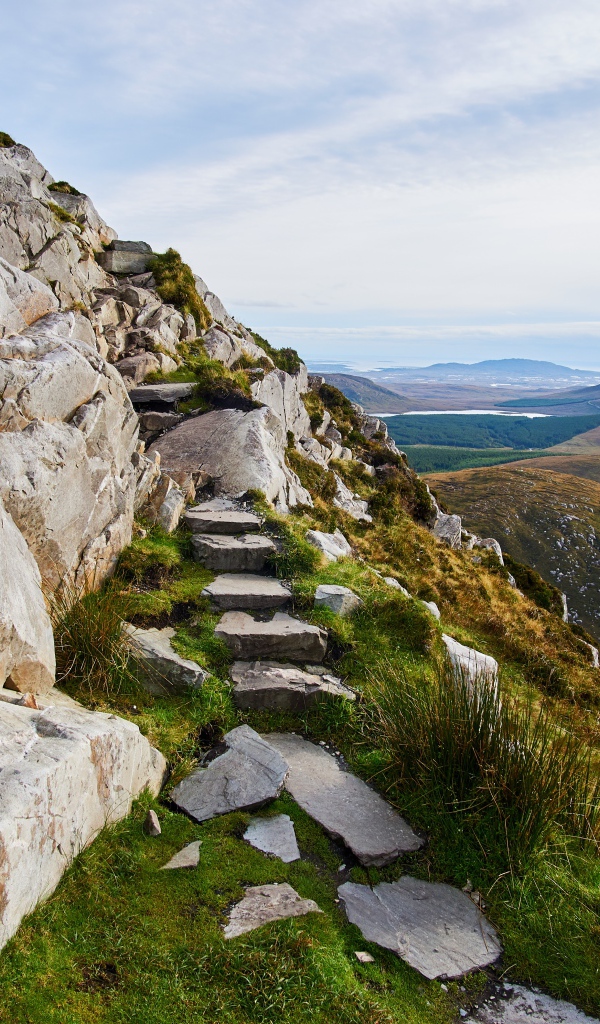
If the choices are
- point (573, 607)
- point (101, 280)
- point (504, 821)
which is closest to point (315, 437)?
point (101, 280)

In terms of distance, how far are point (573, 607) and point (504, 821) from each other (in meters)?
98.1

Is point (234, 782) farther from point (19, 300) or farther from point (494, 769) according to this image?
point (19, 300)

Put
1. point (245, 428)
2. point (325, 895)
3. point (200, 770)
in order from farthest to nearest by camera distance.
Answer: point (245, 428) → point (200, 770) → point (325, 895)

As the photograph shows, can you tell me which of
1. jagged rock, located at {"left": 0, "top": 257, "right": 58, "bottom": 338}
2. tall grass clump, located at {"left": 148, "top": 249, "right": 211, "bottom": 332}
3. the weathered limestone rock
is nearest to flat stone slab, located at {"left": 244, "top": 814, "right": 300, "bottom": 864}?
the weathered limestone rock

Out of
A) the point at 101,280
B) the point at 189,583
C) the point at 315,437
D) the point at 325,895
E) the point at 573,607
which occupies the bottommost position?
the point at 573,607

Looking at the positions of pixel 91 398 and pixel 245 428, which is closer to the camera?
pixel 91 398

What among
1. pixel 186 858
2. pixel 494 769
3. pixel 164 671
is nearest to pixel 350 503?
pixel 164 671

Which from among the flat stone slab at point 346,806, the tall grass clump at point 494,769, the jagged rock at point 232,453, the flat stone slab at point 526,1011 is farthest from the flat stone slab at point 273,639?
the jagged rock at point 232,453

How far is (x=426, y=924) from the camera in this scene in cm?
518

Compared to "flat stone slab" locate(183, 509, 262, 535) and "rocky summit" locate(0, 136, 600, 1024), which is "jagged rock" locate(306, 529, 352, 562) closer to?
"rocky summit" locate(0, 136, 600, 1024)

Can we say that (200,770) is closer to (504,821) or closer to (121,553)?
(504,821)

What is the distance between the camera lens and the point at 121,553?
32.7 feet

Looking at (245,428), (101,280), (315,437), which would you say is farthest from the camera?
(315,437)

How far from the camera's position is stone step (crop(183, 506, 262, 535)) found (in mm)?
12188
